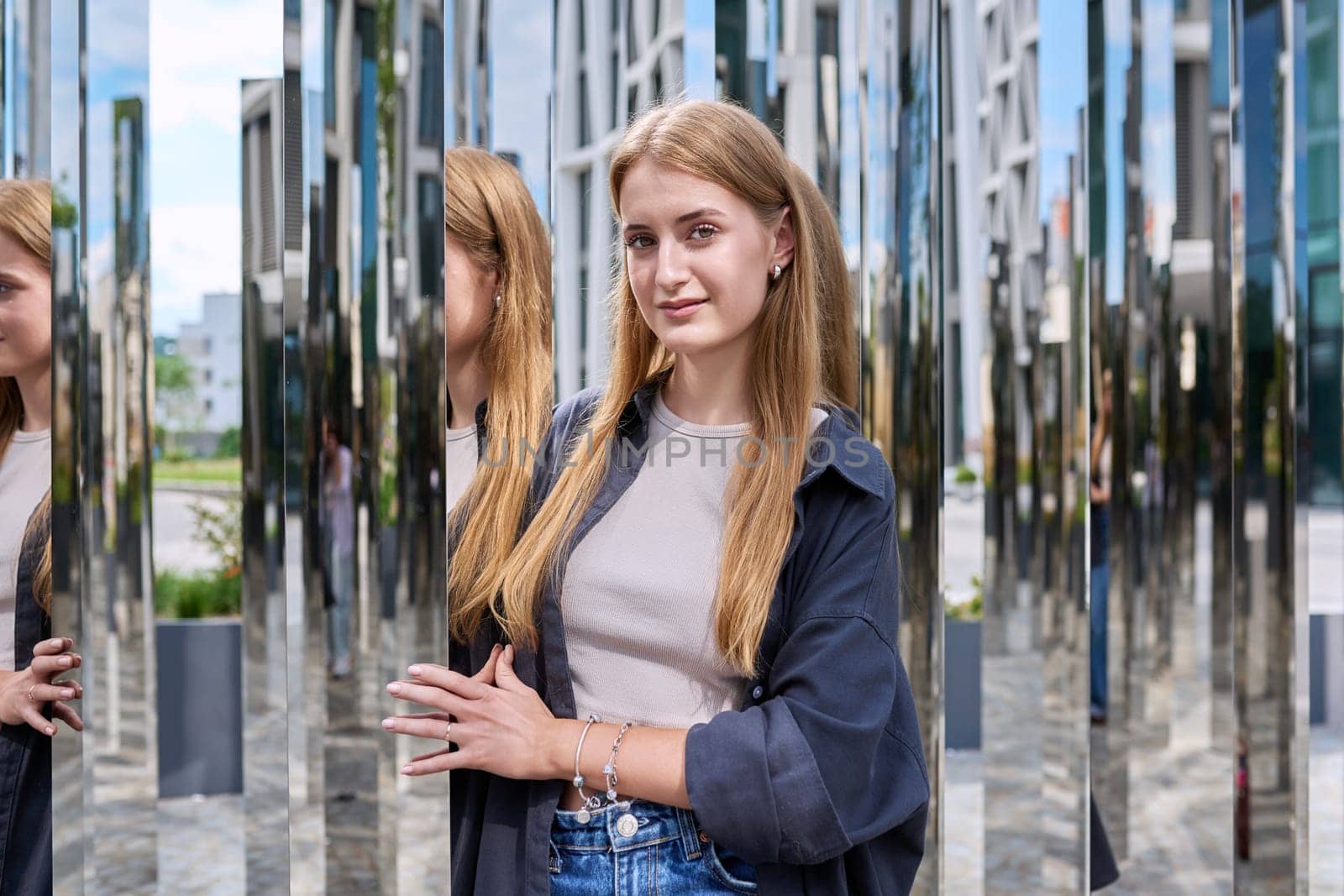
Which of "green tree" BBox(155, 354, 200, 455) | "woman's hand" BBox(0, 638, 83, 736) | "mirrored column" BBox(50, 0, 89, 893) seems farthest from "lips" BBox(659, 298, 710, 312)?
"green tree" BBox(155, 354, 200, 455)

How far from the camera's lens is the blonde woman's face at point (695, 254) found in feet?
3.59

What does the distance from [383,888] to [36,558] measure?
64 cm

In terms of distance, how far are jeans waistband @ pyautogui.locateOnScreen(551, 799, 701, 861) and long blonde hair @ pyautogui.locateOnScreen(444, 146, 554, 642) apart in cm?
27

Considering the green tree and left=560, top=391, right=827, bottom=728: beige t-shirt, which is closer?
left=560, top=391, right=827, bottom=728: beige t-shirt

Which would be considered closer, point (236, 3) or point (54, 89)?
point (54, 89)

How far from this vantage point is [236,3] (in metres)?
1.65

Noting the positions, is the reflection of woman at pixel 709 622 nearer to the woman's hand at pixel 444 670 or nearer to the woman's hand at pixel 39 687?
the woman's hand at pixel 444 670

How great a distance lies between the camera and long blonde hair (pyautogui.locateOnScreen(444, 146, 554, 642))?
1.21 metres

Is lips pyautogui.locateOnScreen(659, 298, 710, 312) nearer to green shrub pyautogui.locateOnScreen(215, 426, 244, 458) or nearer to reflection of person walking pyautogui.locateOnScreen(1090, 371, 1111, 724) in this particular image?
reflection of person walking pyautogui.locateOnScreen(1090, 371, 1111, 724)

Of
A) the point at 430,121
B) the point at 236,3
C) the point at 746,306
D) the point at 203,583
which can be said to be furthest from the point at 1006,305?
the point at 203,583

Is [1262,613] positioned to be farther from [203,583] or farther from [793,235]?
[203,583]

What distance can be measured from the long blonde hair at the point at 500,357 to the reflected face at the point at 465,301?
1 cm

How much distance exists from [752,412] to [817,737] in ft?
1.19

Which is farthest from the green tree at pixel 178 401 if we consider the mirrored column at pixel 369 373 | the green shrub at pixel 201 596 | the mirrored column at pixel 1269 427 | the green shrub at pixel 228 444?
the mirrored column at pixel 1269 427
